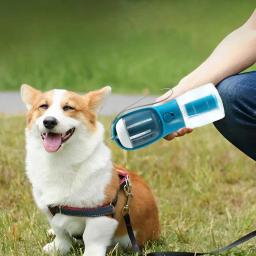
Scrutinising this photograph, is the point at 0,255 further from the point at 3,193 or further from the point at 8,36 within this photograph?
the point at 8,36

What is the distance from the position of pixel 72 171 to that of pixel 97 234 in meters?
0.29

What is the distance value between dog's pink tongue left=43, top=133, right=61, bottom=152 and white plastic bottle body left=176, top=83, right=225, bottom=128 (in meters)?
0.54

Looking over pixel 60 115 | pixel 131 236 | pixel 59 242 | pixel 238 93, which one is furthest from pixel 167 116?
pixel 59 242

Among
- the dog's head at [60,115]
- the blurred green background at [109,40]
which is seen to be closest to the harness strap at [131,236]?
the dog's head at [60,115]

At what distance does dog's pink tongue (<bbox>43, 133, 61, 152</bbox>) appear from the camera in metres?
2.79

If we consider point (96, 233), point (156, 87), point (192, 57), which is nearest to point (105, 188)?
point (96, 233)

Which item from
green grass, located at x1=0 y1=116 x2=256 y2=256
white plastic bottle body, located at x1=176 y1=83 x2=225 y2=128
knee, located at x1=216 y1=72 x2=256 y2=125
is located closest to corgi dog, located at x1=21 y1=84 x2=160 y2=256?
green grass, located at x1=0 y1=116 x2=256 y2=256

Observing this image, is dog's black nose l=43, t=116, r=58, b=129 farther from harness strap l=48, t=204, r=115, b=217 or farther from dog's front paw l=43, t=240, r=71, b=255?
dog's front paw l=43, t=240, r=71, b=255

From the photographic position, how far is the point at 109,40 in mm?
12711

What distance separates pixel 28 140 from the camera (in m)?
2.96

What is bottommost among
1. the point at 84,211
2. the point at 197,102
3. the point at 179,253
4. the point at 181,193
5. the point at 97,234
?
the point at 181,193

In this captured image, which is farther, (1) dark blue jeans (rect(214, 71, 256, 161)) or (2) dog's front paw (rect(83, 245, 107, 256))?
(2) dog's front paw (rect(83, 245, 107, 256))

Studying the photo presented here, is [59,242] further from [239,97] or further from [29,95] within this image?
[239,97]

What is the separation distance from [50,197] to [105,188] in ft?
0.77
